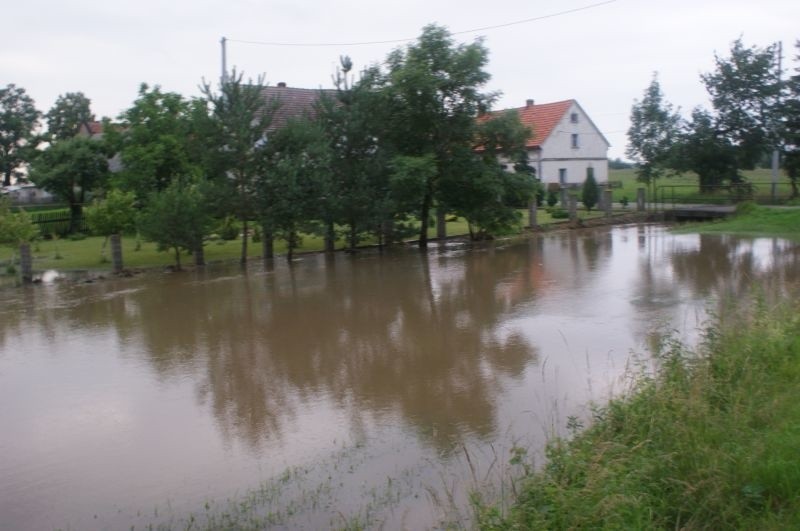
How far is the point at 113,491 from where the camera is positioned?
6.54 m

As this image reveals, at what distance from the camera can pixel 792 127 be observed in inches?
Result: 1184

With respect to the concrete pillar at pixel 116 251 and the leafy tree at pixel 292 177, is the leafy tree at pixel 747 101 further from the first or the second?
the concrete pillar at pixel 116 251

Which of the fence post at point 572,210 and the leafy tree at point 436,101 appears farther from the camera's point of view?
the fence post at point 572,210

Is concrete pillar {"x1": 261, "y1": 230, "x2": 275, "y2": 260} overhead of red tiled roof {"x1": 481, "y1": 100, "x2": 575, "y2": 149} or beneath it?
beneath

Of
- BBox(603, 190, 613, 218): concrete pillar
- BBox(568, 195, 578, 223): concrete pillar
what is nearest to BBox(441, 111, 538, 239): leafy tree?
BBox(568, 195, 578, 223): concrete pillar

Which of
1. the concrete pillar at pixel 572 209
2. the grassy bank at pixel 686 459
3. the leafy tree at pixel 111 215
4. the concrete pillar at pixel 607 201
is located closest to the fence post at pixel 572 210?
the concrete pillar at pixel 572 209

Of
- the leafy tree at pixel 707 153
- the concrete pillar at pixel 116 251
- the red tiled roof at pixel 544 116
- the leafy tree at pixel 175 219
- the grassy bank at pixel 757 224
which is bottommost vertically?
the grassy bank at pixel 757 224

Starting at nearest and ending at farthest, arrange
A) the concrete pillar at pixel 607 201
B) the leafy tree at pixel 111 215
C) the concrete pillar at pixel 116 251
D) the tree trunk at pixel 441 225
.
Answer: the concrete pillar at pixel 116 251 < the leafy tree at pixel 111 215 < the tree trunk at pixel 441 225 < the concrete pillar at pixel 607 201

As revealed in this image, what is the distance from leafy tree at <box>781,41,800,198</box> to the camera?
1178 inches

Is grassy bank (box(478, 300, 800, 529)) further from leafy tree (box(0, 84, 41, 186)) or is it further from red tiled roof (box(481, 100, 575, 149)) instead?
leafy tree (box(0, 84, 41, 186))

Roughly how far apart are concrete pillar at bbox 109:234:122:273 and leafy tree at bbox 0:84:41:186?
30.3 m

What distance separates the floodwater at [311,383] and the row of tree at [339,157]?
367 centimetres

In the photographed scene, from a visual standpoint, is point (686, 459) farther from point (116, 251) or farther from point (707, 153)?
point (707, 153)

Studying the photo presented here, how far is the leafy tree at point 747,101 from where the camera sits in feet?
106
